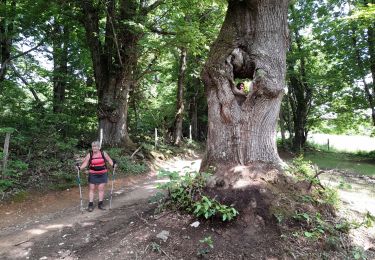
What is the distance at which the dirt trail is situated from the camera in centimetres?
498

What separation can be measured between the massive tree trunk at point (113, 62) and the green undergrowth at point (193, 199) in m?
Result: 7.57

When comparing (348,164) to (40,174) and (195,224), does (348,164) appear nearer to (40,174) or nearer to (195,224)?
(195,224)

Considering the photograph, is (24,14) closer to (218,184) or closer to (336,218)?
(218,184)

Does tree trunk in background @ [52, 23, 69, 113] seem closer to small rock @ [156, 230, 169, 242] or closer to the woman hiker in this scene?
the woman hiker

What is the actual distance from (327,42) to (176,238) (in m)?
18.3

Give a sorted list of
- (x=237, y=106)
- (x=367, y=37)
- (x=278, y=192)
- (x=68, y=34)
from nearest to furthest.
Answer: (x=278, y=192) → (x=237, y=106) → (x=68, y=34) → (x=367, y=37)

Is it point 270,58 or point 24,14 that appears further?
point 24,14

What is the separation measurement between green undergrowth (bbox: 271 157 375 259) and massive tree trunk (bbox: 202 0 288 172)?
2.60 feet

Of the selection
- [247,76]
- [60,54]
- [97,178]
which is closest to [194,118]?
[60,54]

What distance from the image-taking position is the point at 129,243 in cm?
478

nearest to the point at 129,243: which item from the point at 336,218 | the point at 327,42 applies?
the point at 336,218

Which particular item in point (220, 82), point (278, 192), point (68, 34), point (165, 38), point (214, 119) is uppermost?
point (68, 34)

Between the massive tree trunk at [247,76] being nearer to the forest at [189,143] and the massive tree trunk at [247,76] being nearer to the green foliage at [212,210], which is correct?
the forest at [189,143]

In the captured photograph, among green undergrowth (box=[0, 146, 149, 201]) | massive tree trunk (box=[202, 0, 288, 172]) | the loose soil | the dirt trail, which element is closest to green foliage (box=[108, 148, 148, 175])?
green undergrowth (box=[0, 146, 149, 201])
